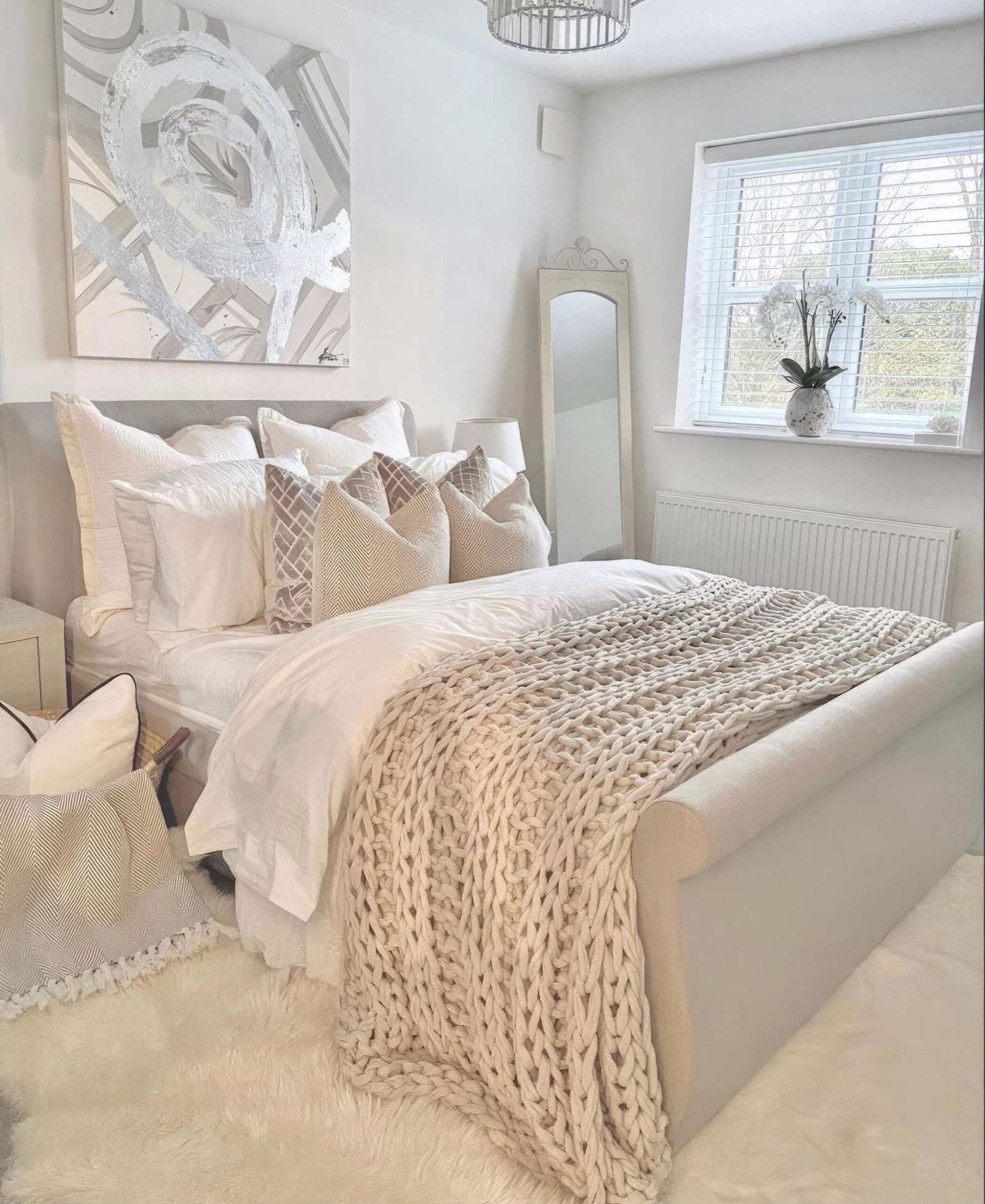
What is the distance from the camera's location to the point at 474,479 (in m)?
2.81

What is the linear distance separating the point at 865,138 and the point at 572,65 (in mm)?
1191

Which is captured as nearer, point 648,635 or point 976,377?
point 976,377

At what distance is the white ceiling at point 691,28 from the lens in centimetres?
318

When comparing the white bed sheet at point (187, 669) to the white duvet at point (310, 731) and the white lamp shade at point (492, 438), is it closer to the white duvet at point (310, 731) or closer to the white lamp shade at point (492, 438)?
the white duvet at point (310, 731)

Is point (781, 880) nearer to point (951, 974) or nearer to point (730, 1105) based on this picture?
point (730, 1105)

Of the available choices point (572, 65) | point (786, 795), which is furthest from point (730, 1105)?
point (572, 65)

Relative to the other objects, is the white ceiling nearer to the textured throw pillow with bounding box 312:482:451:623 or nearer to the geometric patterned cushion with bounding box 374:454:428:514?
the geometric patterned cushion with bounding box 374:454:428:514

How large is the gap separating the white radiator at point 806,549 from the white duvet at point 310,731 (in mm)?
1833

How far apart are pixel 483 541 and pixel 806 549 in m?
1.76

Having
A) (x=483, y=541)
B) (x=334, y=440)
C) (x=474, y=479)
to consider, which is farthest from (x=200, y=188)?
(x=483, y=541)

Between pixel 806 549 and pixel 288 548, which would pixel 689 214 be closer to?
pixel 806 549

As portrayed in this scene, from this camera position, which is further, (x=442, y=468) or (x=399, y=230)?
(x=399, y=230)

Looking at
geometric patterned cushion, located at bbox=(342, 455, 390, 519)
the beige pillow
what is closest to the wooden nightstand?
geometric patterned cushion, located at bbox=(342, 455, 390, 519)

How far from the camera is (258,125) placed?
3082 millimetres
